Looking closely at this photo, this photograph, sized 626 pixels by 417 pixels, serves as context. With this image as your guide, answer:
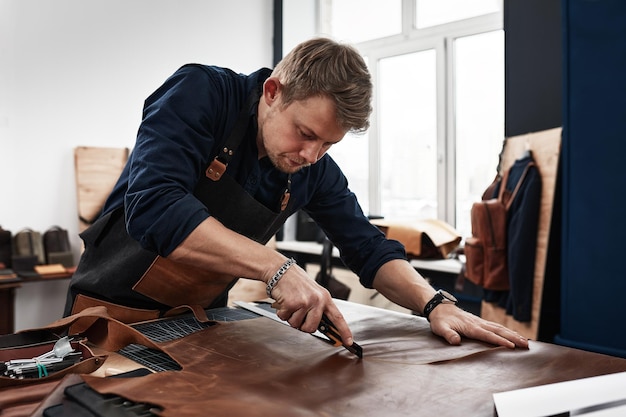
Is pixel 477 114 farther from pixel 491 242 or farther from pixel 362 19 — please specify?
pixel 362 19

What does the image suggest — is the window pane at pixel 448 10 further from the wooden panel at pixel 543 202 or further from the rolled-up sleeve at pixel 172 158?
the rolled-up sleeve at pixel 172 158

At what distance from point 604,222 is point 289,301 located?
1799 millimetres

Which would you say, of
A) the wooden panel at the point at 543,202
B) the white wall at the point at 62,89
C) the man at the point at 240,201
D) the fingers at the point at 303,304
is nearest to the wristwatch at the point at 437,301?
the man at the point at 240,201

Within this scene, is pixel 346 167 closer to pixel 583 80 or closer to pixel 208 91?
pixel 583 80

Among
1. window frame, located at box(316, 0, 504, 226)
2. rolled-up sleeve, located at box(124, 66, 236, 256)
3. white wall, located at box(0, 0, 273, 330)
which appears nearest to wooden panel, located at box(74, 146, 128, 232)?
white wall, located at box(0, 0, 273, 330)

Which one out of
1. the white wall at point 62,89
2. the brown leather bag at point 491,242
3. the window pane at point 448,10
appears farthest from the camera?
the window pane at point 448,10

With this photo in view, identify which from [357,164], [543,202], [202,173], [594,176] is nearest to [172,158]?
[202,173]

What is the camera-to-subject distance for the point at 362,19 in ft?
15.2

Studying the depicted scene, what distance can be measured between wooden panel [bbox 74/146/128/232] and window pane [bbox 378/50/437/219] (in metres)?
2.07

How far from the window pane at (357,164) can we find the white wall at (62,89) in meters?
1.53

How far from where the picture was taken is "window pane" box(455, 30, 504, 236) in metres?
3.71

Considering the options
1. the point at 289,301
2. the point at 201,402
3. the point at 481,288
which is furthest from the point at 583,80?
the point at 201,402

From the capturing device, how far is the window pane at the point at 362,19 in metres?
4.41

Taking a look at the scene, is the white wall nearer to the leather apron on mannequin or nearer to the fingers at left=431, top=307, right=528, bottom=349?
the leather apron on mannequin
